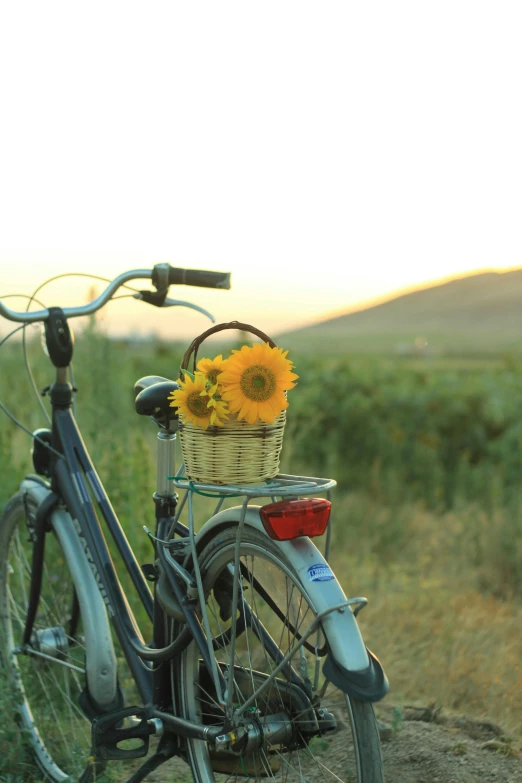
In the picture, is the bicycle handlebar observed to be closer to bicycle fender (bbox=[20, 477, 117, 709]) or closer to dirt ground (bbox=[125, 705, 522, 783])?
bicycle fender (bbox=[20, 477, 117, 709])

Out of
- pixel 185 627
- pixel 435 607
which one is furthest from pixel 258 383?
pixel 435 607

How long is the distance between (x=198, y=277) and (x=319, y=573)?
112 centimetres

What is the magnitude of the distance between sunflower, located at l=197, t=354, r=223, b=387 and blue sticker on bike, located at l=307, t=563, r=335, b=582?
491mm

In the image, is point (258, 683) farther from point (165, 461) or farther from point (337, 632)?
point (165, 461)

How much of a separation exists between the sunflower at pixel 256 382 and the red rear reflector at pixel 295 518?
0.71 feet

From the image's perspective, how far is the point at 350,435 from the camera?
729 centimetres

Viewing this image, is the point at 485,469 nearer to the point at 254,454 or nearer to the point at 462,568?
the point at 462,568

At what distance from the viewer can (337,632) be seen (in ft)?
5.98

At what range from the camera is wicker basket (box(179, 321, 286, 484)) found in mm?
2023

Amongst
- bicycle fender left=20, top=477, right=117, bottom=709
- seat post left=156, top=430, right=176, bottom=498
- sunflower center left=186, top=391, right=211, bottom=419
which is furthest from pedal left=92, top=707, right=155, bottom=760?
sunflower center left=186, top=391, right=211, bottom=419

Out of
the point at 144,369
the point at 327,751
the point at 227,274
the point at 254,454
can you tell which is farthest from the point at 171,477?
the point at 144,369

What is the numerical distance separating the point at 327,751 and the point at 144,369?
930cm

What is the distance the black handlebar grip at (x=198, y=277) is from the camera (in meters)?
2.67

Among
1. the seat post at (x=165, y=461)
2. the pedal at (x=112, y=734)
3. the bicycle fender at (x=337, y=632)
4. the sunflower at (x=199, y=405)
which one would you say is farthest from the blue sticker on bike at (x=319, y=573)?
the pedal at (x=112, y=734)
